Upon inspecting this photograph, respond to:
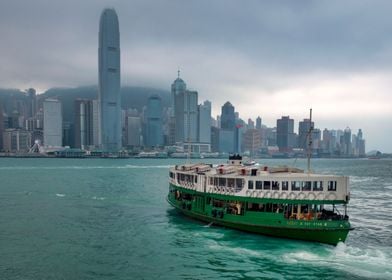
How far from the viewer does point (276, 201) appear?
32969 mm

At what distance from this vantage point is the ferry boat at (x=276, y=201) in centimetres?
3147

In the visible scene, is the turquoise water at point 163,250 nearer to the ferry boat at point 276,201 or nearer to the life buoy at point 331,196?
the ferry boat at point 276,201

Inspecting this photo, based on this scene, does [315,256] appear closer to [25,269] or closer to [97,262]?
[97,262]

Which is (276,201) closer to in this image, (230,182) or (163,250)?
(230,182)

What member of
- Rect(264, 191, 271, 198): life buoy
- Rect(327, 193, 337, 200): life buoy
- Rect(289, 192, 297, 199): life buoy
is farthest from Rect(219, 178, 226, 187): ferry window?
Rect(327, 193, 337, 200): life buoy

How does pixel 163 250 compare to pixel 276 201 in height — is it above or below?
below

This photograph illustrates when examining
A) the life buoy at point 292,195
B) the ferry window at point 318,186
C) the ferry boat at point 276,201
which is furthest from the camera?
the life buoy at point 292,195

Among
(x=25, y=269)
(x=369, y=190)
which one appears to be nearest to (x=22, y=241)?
(x=25, y=269)

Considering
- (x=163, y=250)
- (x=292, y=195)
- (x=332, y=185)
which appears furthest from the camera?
(x=292, y=195)

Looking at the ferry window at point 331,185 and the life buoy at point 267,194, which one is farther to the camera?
the life buoy at point 267,194

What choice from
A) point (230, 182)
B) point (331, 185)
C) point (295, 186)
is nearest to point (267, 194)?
point (295, 186)

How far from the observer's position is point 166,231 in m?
38.4

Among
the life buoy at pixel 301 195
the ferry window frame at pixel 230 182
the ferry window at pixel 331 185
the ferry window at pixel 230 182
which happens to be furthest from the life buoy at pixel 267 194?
the ferry window at pixel 331 185

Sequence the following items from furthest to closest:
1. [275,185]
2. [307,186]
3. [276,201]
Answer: [275,185] < [276,201] < [307,186]
